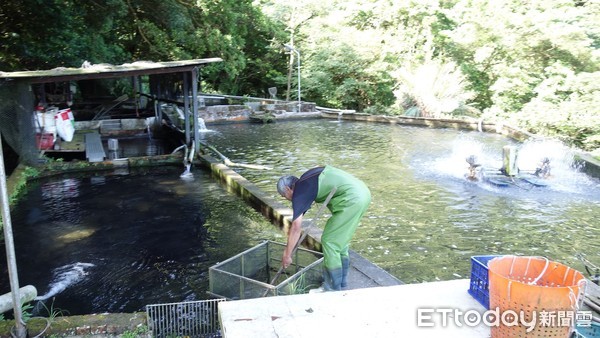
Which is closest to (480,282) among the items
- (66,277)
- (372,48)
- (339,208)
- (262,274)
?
(339,208)

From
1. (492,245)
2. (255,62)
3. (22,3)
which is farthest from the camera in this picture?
(255,62)

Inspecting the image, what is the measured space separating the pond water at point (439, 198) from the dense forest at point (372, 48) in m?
2.96

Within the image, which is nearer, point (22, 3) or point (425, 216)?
point (425, 216)

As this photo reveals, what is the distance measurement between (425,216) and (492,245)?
1.45 meters

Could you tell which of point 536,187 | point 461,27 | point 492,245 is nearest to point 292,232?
point 492,245

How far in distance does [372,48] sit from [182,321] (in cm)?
2172

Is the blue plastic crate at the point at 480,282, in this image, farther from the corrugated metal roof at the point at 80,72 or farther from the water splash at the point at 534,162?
the corrugated metal roof at the point at 80,72

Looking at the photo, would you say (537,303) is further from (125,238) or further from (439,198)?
(439,198)

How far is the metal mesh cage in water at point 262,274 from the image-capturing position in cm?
443

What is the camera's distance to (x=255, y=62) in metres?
28.0

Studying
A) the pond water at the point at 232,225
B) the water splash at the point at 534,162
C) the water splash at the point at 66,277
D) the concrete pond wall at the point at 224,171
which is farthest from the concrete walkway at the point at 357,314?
the water splash at the point at 534,162

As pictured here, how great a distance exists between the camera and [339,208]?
14.3ft

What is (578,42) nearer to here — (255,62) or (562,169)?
(562,169)

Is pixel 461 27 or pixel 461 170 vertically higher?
pixel 461 27
